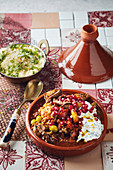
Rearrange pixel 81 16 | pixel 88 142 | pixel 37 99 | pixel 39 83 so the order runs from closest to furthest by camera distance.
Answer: pixel 88 142 → pixel 37 99 → pixel 39 83 → pixel 81 16

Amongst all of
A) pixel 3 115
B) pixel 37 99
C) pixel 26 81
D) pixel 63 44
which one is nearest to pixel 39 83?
pixel 26 81

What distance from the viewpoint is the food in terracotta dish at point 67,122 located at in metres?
1.40

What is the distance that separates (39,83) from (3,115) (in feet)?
1.04

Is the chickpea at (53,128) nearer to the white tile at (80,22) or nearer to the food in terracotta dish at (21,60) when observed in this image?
the food in terracotta dish at (21,60)

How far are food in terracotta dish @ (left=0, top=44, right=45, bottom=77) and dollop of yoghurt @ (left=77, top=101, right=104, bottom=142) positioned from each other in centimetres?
52

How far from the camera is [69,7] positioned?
2979 millimetres

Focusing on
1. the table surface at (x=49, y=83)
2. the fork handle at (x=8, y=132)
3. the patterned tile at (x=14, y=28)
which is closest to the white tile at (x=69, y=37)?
the table surface at (x=49, y=83)

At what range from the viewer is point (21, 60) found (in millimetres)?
1841

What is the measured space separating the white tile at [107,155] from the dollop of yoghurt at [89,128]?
138 mm

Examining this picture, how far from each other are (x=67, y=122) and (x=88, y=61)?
50 cm

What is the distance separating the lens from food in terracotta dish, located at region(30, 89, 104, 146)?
1404mm

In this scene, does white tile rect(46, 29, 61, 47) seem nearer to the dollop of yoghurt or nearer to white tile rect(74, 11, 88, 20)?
white tile rect(74, 11, 88, 20)

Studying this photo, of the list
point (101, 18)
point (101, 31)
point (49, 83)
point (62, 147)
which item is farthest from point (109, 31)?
point (62, 147)

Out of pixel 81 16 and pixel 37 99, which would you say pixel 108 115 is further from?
pixel 81 16
